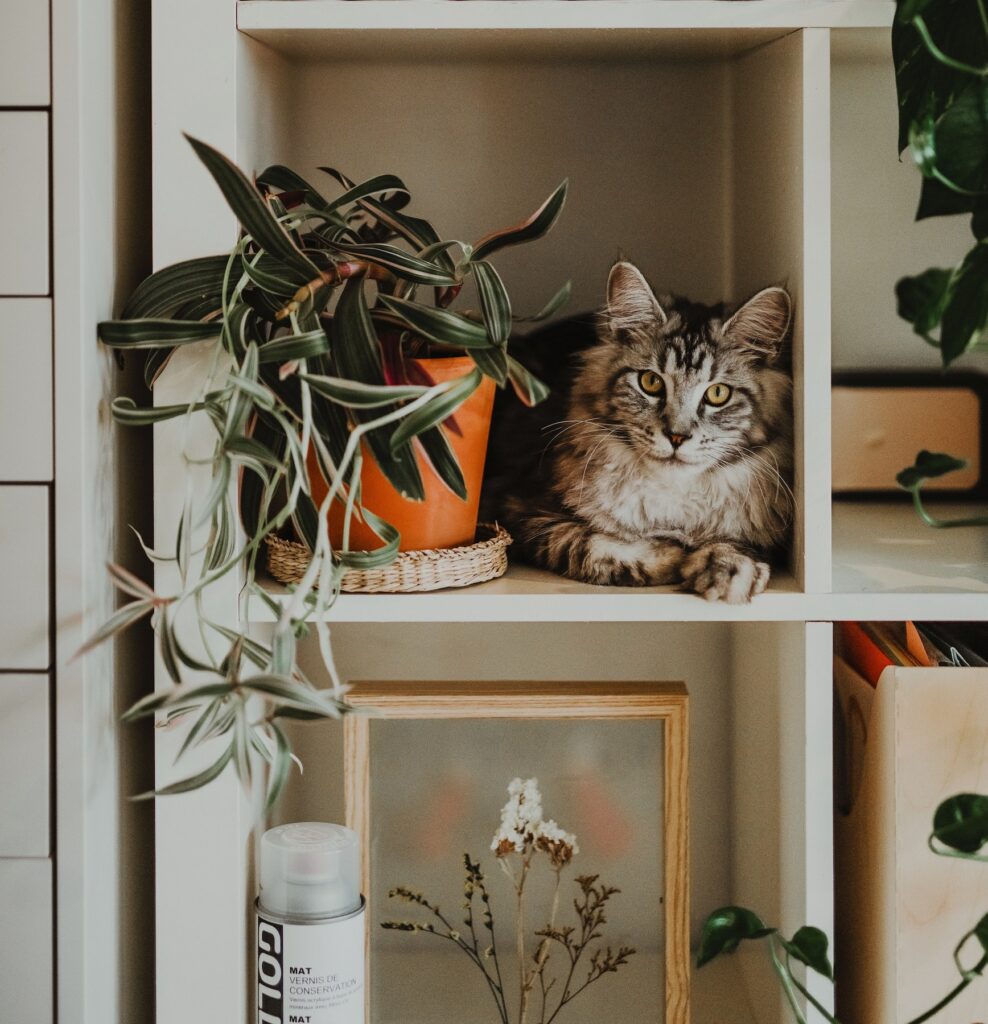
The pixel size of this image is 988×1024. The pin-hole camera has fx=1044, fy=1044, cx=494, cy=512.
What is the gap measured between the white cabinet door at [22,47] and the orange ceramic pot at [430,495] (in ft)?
1.23

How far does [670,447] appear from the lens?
100cm

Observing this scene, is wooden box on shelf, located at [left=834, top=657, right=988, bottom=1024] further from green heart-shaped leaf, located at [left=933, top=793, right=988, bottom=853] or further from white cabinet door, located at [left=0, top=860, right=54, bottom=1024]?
white cabinet door, located at [left=0, top=860, right=54, bottom=1024]

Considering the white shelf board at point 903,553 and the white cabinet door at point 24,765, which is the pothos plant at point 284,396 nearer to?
the white cabinet door at point 24,765

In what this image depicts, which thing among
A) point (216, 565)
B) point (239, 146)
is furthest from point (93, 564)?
point (239, 146)

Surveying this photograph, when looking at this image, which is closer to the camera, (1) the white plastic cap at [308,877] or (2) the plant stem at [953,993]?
(2) the plant stem at [953,993]

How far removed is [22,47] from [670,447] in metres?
0.65

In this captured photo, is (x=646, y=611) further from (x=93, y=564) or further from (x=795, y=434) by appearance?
(x=93, y=564)

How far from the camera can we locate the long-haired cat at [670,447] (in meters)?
0.99

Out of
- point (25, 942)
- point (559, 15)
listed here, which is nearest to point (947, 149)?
point (559, 15)

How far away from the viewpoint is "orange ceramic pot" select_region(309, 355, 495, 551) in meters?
0.93

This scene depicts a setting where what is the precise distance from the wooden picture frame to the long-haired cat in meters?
0.14

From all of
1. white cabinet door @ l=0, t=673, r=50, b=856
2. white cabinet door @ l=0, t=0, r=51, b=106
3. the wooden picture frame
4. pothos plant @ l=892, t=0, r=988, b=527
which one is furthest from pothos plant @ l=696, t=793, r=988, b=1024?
white cabinet door @ l=0, t=0, r=51, b=106

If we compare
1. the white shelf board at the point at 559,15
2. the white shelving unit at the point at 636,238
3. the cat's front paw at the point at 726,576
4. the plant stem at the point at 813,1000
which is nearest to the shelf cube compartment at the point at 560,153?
the white shelving unit at the point at 636,238

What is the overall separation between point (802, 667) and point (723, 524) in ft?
0.51
